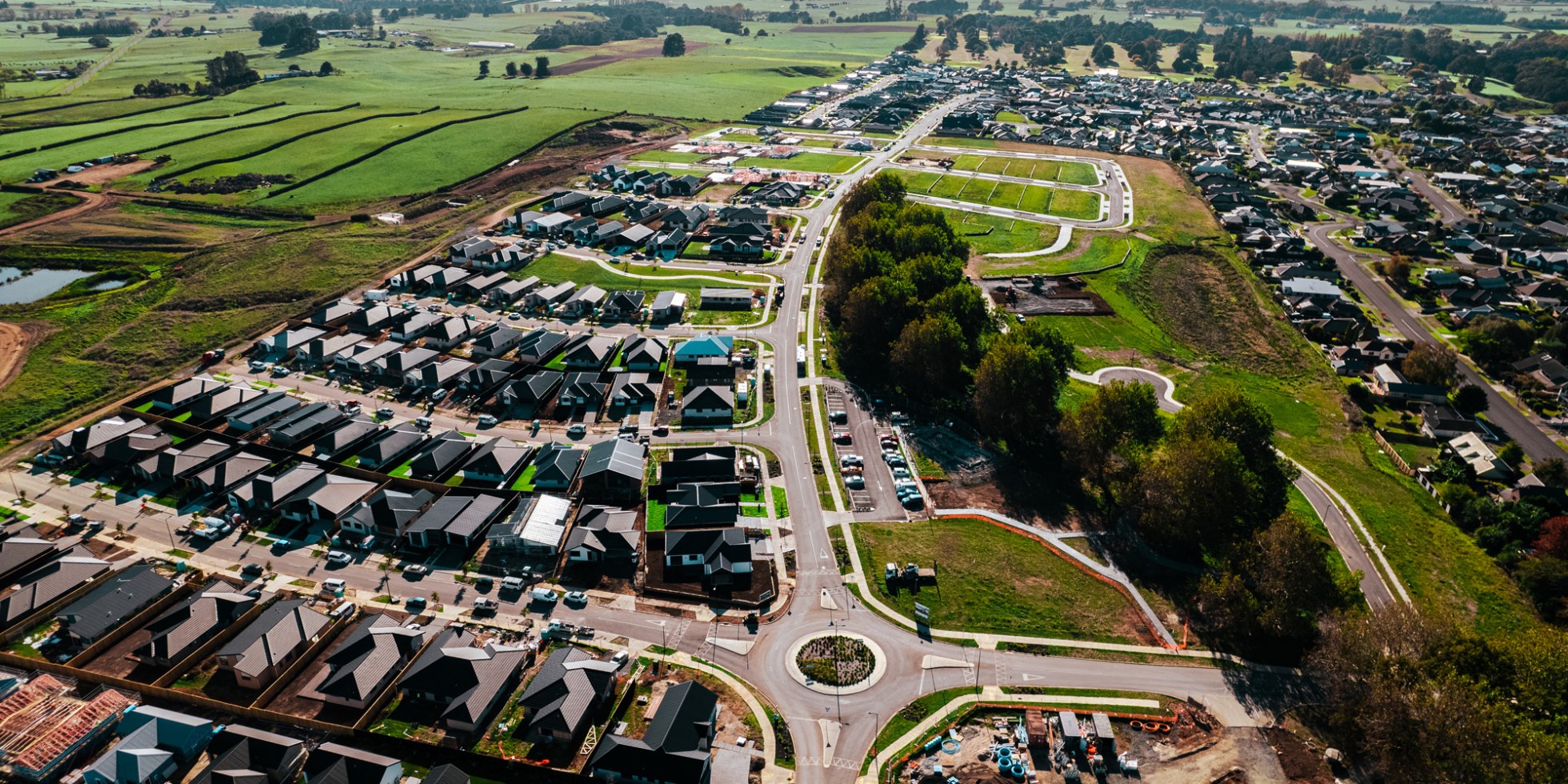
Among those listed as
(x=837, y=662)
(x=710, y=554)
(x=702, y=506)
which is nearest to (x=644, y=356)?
(x=702, y=506)

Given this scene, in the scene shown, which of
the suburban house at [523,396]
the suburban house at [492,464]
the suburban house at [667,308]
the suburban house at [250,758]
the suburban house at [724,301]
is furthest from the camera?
the suburban house at [724,301]

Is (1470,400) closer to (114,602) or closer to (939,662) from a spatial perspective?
(939,662)

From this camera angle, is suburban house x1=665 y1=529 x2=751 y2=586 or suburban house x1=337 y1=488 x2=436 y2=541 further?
suburban house x1=337 y1=488 x2=436 y2=541

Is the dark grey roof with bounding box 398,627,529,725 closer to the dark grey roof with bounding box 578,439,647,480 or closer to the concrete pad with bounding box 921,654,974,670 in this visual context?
the dark grey roof with bounding box 578,439,647,480

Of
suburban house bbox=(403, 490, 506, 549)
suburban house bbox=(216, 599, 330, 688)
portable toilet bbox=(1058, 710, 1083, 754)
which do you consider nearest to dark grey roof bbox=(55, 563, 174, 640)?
suburban house bbox=(216, 599, 330, 688)

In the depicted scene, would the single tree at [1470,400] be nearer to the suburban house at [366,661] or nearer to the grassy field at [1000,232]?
the grassy field at [1000,232]

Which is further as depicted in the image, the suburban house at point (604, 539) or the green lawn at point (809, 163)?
the green lawn at point (809, 163)

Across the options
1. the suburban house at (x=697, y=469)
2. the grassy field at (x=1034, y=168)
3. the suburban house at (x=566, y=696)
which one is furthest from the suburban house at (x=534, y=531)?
the grassy field at (x=1034, y=168)
